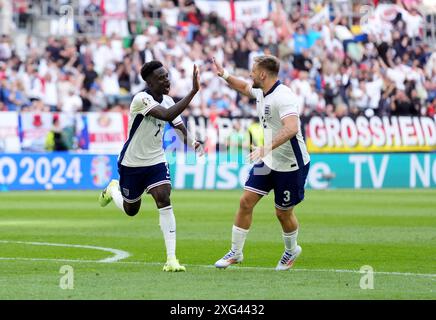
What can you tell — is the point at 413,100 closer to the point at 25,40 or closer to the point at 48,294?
the point at 25,40

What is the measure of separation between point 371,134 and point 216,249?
2062 cm

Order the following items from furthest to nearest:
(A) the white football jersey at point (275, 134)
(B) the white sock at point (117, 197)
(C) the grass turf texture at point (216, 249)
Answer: (B) the white sock at point (117, 197) → (A) the white football jersey at point (275, 134) → (C) the grass turf texture at point (216, 249)

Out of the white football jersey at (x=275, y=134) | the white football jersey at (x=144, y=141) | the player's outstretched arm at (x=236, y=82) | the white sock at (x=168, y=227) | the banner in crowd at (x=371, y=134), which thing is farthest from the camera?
the banner in crowd at (x=371, y=134)

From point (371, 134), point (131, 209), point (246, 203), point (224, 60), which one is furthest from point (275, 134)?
point (224, 60)

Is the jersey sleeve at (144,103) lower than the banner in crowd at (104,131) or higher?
higher

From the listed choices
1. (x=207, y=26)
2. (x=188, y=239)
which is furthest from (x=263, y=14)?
(x=188, y=239)

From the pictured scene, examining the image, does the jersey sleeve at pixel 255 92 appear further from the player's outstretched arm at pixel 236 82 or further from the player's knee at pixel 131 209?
the player's knee at pixel 131 209

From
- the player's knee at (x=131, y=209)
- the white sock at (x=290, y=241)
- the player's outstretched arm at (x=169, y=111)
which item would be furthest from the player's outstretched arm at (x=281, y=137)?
the player's knee at (x=131, y=209)

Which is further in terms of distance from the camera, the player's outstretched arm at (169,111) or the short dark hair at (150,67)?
the short dark hair at (150,67)

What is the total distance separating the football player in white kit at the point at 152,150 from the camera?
12.8 meters

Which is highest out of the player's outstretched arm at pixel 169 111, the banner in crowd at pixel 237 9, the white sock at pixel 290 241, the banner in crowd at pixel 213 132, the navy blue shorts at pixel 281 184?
the banner in crowd at pixel 237 9

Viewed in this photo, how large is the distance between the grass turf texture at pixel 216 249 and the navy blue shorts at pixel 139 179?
862 mm

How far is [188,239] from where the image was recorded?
17547 millimetres

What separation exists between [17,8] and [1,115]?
6.41m
